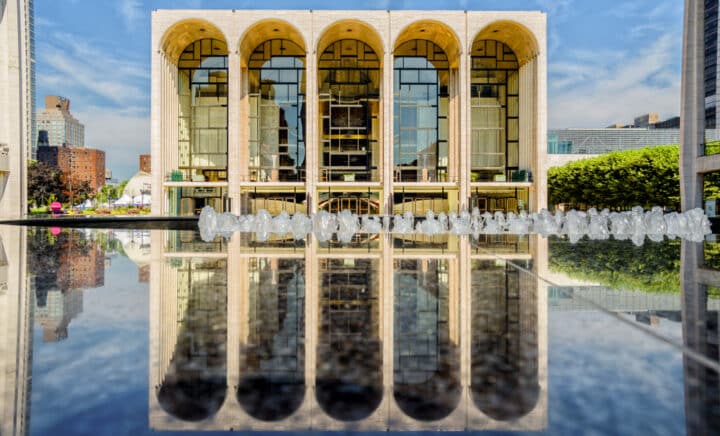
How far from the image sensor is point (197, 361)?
2432 millimetres

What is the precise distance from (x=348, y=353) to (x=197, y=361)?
0.74 metres

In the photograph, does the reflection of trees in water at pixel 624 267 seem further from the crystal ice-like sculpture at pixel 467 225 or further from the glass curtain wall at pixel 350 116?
the glass curtain wall at pixel 350 116

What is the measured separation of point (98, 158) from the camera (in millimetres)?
126125

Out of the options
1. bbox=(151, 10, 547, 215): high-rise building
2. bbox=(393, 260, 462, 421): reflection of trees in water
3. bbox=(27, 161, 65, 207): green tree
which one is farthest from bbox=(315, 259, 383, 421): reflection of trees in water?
bbox=(27, 161, 65, 207): green tree

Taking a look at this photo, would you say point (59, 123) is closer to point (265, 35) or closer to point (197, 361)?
point (265, 35)

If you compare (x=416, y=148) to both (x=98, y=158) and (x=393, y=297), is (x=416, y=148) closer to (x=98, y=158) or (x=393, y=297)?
(x=393, y=297)

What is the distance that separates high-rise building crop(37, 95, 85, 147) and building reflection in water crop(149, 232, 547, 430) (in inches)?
6620

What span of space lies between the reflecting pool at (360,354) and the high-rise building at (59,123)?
168 metres

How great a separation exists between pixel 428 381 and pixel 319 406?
0.54 metres

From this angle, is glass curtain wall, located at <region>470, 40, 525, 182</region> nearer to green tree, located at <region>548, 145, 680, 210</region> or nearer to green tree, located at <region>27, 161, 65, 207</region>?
green tree, located at <region>548, 145, 680, 210</region>

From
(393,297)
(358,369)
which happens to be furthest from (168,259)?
(358,369)

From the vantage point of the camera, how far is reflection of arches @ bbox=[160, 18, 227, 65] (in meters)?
33.2

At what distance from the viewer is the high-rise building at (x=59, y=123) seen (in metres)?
153

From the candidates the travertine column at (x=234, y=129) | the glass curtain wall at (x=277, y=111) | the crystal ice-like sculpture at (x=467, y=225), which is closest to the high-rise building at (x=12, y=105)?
the travertine column at (x=234, y=129)
